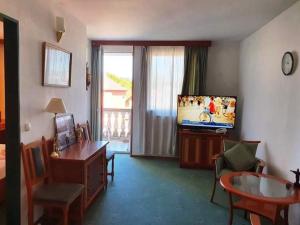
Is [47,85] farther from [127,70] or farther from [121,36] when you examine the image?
[127,70]

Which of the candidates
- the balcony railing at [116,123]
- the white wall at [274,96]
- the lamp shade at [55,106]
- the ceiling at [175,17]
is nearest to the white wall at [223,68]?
the ceiling at [175,17]

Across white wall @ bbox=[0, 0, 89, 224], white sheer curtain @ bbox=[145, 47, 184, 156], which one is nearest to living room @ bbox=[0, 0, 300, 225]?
white wall @ bbox=[0, 0, 89, 224]

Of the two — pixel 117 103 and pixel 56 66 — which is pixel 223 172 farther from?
pixel 117 103

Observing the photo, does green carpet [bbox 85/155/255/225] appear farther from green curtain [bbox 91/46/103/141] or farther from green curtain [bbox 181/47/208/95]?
green curtain [bbox 181/47/208/95]

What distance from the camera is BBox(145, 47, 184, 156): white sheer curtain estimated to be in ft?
17.4

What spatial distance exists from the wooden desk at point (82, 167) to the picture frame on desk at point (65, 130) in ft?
0.25

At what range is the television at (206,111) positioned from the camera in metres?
4.81

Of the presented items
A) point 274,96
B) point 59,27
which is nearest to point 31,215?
point 59,27

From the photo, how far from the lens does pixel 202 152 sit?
190 inches

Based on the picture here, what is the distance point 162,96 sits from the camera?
539 cm

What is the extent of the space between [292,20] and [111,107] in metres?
4.16

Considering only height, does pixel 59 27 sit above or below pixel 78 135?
above

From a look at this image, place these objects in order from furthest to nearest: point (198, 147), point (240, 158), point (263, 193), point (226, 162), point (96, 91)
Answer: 1. point (96, 91)
2. point (198, 147)
3. point (226, 162)
4. point (240, 158)
5. point (263, 193)

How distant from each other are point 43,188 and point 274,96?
115 inches
